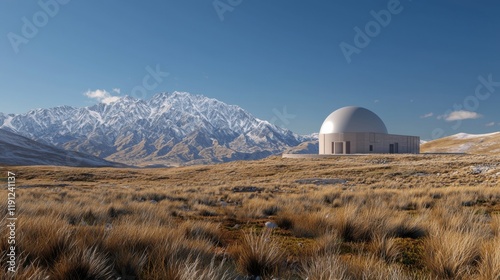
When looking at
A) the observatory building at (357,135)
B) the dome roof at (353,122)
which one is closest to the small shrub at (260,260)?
the observatory building at (357,135)

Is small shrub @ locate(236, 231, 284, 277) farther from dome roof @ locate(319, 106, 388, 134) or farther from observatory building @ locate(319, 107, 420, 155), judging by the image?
dome roof @ locate(319, 106, 388, 134)

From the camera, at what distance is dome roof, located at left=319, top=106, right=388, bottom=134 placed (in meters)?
75.2

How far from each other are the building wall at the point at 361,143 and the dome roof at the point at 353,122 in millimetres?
2336

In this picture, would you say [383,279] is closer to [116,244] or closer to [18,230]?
[116,244]

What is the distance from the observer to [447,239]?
3826 mm

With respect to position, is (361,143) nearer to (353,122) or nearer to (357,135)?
(357,135)

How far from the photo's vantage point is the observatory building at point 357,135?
72.3m

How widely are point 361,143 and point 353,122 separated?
6.37 m

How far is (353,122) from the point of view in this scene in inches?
2968

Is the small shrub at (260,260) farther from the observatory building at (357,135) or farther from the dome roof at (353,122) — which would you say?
the dome roof at (353,122)

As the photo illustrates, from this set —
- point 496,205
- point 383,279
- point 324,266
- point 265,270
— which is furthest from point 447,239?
point 496,205

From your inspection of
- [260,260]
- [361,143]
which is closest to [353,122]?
[361,143]

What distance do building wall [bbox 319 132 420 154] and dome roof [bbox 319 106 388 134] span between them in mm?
2336

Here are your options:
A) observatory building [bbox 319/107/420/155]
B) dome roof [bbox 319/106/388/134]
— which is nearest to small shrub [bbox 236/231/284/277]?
observatory building [bbox 319/107/420/155]
